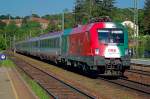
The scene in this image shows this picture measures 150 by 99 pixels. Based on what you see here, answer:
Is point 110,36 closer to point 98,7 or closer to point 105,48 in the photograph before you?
point 105,48

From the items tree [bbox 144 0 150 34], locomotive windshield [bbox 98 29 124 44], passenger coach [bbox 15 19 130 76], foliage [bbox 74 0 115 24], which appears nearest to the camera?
passenger coach [bbox 15 19 130 76]

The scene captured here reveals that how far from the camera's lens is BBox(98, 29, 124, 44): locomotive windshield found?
83.1 ft

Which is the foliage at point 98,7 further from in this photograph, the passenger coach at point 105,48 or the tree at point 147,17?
the passenger coach at point 105,48

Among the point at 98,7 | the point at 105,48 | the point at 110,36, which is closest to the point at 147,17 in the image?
the point at 98,7

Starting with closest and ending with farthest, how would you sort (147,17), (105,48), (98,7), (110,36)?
(105,48), (110,36), (147,17), (98,7)

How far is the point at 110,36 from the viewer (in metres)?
25.4

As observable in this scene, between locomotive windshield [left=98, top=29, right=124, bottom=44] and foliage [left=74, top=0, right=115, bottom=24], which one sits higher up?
foliage [left=74, top=0, right=115, bottom=24]

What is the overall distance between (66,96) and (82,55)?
9792mm

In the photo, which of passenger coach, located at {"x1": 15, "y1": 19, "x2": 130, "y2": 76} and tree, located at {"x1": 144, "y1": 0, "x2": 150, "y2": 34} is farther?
tree, located at {"x1": 144, "y1": 0, "x2": 150, "y2": 34}

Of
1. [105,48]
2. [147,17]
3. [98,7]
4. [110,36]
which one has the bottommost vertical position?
[105,48]

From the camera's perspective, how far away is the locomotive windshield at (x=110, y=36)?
2533 centimetres

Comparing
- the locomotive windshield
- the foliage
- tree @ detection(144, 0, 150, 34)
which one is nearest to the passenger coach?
the locomotive windshield

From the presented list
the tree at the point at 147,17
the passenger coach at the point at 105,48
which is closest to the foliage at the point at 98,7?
the tree at the point at 147,17

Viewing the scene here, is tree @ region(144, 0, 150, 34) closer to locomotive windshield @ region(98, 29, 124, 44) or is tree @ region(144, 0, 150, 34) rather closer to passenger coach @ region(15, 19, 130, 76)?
passenger coach @ region(15, 19, 130, 76)
